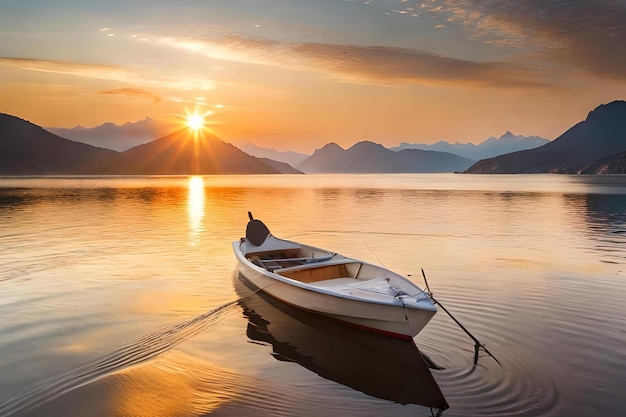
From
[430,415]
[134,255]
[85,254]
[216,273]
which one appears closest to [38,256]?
[85,254]

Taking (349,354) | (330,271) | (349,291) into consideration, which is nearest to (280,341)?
(349,354)

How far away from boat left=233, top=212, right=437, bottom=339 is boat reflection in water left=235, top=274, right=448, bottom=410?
0.53 metres

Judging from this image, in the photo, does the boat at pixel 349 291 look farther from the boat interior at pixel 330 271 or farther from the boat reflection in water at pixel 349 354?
the boat reflection in water at pixel 349 354

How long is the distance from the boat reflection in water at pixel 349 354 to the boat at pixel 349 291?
0.53 meters

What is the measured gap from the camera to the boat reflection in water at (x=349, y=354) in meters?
11.9

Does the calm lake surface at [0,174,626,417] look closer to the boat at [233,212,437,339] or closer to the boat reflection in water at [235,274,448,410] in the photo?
the boat reflection in water at [235,274,448,410]

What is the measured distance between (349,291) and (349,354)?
2175mm

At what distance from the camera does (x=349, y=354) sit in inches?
559

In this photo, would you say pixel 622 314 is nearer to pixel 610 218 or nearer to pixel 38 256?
pixel 38 256

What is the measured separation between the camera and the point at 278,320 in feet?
57.4

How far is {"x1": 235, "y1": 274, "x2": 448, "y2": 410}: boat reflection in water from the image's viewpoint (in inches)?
468

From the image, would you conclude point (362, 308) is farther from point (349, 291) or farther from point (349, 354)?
point (349, 291)

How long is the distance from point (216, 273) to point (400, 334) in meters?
13.7

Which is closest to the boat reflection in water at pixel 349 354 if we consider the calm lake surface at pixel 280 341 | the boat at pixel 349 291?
the calm lake surface at pixel 280 341
